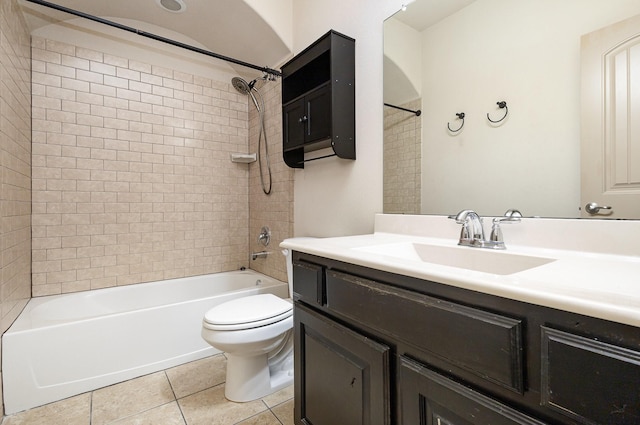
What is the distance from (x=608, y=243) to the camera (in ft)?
2.88

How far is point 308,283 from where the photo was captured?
1103mm

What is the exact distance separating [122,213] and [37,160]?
0.61m

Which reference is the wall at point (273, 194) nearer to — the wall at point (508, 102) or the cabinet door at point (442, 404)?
the wall at point (508, 102)

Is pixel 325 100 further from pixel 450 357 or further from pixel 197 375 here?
pixel 197 375

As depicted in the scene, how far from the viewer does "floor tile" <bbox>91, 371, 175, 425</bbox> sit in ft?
4.86

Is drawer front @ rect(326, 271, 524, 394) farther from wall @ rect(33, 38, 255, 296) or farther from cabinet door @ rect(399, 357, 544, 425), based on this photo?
wall @ rect(33, 38, 255, 296)

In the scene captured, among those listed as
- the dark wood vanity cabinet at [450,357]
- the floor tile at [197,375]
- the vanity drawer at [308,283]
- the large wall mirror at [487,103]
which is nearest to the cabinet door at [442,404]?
the dark wood vanity cabinet at [450,357]

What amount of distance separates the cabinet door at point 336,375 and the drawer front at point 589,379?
1.25ft

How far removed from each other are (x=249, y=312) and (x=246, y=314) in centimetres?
3

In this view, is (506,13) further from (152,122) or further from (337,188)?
(152,122)

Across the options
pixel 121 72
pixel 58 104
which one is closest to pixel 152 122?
pixel 121 72

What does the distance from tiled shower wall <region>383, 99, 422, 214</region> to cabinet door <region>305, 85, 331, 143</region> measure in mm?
325

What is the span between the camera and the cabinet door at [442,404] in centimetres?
57

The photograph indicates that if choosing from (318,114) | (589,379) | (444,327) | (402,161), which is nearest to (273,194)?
(318,114)
